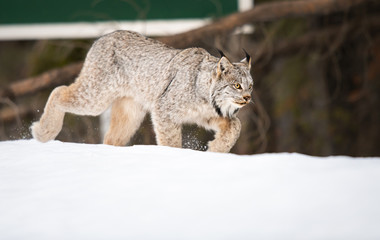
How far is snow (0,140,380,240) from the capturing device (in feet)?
8.36

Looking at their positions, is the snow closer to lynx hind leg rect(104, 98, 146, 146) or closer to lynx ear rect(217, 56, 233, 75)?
lynx ear rect(217, 56, 233, 75)

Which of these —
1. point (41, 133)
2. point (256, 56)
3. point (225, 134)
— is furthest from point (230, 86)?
point (256, 56)

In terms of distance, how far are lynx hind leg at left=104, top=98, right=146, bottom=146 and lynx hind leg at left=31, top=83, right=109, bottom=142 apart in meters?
0.22

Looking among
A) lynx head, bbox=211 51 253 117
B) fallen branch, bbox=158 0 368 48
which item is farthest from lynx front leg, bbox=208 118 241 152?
fallen branch, bbox=158 0 368 48

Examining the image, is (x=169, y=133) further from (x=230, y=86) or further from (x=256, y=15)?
(x=256, y=15)

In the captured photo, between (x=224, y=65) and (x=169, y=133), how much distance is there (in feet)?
2.26

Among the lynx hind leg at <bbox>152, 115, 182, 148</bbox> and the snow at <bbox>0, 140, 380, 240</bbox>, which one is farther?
the lynx hind leg at <bbox>152, 115, 182, 148</bbox>

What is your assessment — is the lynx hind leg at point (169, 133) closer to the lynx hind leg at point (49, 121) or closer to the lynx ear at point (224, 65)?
the lynx ear at point (224, 65)

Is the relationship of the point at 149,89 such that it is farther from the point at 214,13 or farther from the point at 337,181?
the point at 214,13

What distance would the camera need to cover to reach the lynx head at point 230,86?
3.92m

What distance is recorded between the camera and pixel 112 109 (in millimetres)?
4898

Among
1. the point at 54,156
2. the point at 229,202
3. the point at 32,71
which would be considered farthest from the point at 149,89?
the point at 32,71

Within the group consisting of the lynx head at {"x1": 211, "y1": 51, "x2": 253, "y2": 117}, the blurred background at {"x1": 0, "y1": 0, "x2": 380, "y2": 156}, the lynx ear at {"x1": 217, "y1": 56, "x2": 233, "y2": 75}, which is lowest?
the blurred background at {"x1": 0, "y1": 0, "x2": 380, "y2": 156}

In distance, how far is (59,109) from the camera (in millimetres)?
4750
